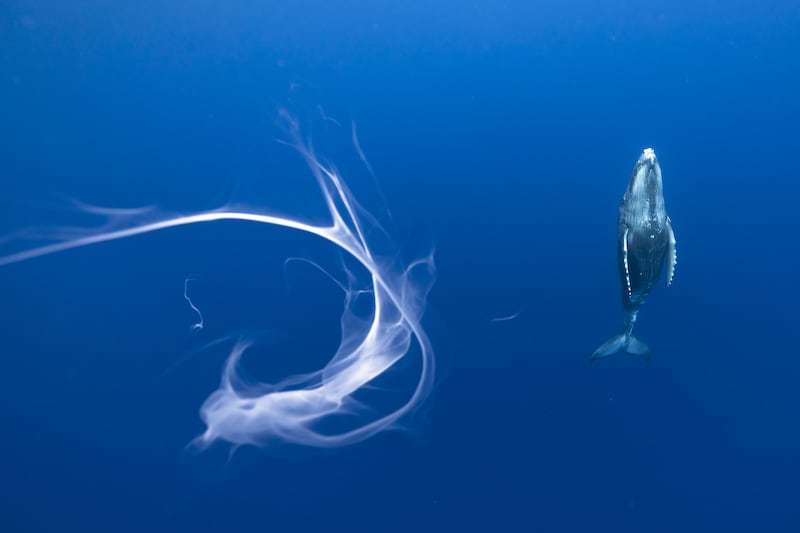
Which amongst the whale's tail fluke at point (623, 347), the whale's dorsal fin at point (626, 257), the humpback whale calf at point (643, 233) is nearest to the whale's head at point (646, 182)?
the humpback whale calf at point (643, 233)

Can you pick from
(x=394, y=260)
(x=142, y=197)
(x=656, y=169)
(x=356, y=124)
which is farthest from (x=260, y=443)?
(x=656, y=169)

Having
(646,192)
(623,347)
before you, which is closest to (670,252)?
(646,192)

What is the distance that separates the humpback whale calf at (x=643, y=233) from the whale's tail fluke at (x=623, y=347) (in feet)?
1.15

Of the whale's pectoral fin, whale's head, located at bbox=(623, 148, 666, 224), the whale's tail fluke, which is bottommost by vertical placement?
the whale's tail fluke

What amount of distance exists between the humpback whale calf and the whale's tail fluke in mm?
349

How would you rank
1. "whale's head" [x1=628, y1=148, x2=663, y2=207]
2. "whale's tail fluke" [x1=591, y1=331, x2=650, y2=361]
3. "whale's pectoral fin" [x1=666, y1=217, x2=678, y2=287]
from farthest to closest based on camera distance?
"whale's tail fluke" [x1=591, y1=331, x2=650, y2=361] < "whale's pectoral fin" [x1=666, y1=217, x2=678, y2=287] < "whale's head" [x1=628, y1=148, x2=663, y2=207]

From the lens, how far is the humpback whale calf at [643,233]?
381 centimetres

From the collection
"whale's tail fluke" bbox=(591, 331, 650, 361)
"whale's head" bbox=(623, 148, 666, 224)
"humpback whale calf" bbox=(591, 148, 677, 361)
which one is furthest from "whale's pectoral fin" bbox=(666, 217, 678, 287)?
"whale's tail fluke" bbox=(591, 331, 650, 361)

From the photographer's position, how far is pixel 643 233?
3.85m

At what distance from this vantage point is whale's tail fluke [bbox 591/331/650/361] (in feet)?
14.4

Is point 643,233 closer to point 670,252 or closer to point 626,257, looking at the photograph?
point 626,257

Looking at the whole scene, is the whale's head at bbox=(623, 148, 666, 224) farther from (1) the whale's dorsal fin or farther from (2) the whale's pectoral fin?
(2) the whale's pectoral fin

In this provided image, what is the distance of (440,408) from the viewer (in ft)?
15.6

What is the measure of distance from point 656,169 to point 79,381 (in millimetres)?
4919
